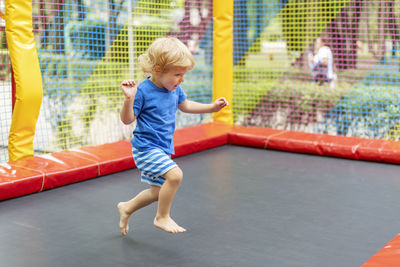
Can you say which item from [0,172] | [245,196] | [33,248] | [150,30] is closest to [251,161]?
[245,196]

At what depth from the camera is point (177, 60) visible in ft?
6.86

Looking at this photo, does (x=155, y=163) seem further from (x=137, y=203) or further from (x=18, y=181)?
(x=18, y=181)

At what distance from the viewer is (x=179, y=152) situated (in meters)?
4.14

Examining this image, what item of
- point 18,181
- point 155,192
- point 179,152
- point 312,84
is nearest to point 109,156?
point 179,152

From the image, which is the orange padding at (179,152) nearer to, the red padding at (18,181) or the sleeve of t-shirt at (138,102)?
the red padding at (18,181)

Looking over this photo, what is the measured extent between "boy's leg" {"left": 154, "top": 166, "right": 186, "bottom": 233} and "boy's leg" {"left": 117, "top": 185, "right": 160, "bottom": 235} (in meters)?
0.07

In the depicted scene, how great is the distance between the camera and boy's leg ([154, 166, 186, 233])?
212 centimetres

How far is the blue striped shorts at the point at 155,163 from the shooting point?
212cm

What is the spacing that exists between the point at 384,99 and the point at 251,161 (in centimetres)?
170

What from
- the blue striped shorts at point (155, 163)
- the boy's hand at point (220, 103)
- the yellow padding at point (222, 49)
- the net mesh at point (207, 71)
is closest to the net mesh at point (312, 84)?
the net mesh at point (207, 71)

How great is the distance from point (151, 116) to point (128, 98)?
0.62 feet

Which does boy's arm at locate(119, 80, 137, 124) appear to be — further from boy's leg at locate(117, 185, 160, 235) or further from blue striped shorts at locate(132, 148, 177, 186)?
boy's leg at locate(117, 185, 160, 235)

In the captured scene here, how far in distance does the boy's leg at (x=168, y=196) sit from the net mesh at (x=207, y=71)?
222 centimetres

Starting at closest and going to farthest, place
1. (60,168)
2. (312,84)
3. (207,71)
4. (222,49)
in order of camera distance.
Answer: (60,168), (222,49), (312,84), (207,71)
